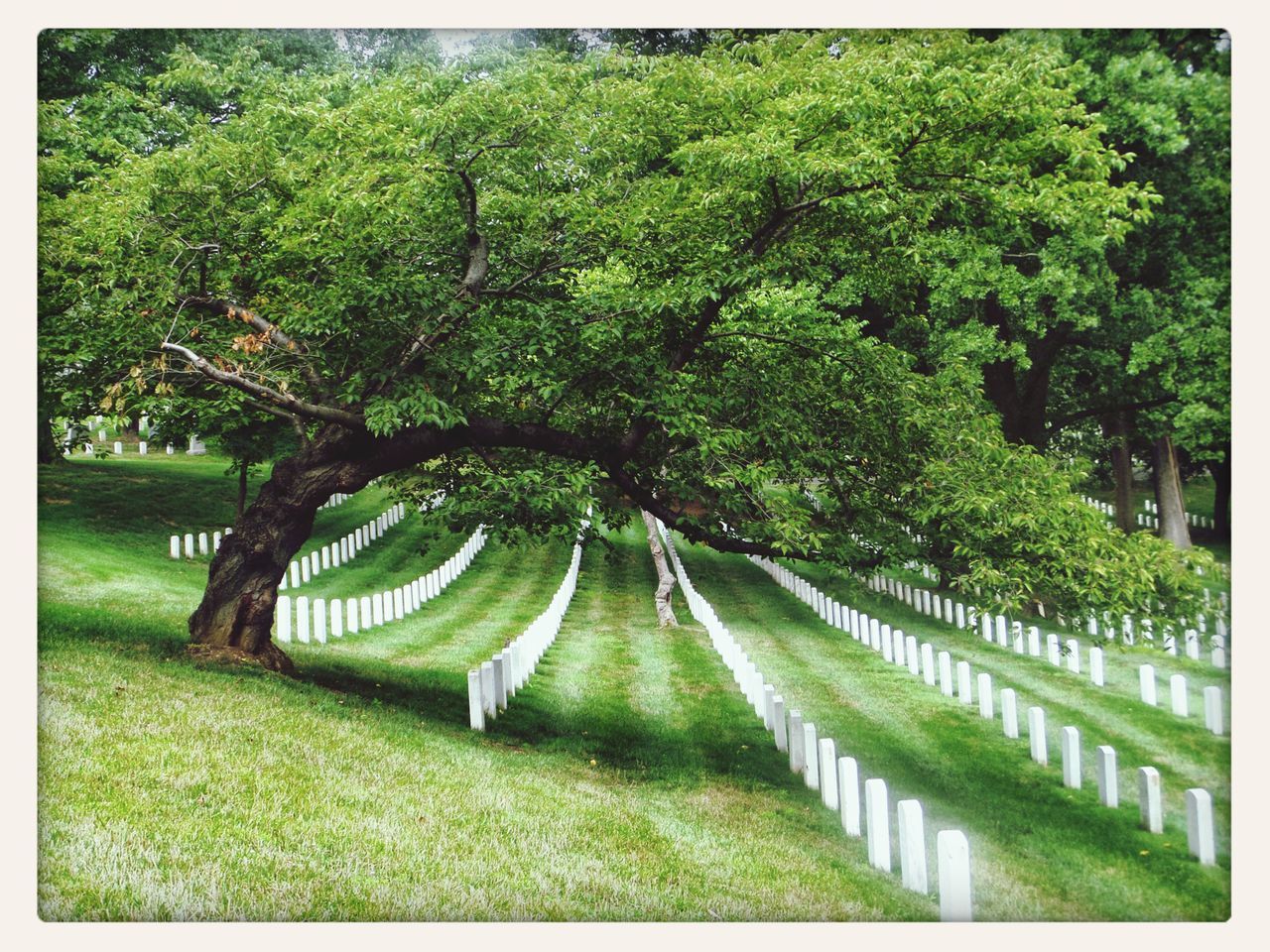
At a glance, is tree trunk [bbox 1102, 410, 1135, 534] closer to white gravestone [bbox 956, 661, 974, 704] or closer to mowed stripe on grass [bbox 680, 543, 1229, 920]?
mowed stripe on grass [bbox 680, 543, 1229, 920]

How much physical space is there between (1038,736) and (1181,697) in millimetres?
1274

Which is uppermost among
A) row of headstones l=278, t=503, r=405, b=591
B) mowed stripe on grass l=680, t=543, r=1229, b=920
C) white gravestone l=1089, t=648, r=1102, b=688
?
row of headstones l=278, t=503, r=405, b=591

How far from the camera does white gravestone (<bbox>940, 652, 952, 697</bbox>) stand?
857 cm

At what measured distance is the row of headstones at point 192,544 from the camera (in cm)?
778

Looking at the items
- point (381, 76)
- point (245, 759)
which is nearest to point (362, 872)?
point (245, 759)

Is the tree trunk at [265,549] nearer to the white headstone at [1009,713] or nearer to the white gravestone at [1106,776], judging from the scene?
the white headstone at [1009,713]

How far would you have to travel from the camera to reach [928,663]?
8.80 metres

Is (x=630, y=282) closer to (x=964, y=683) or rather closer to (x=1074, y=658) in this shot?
(x=964, y=683)

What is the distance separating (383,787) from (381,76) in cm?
469

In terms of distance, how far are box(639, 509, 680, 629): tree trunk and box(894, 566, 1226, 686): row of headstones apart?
228 centimetres

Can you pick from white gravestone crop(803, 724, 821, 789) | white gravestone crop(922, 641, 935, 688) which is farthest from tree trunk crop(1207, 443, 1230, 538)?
white gravestone crop(922, 641, 935, 688)

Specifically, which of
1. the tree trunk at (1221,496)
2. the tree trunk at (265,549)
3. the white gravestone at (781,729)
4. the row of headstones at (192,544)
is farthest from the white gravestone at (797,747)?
the row of headstones at (192,544)

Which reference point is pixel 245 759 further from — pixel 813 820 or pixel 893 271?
pixel 893 271

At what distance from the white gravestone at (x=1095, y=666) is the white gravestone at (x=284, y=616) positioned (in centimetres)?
706
